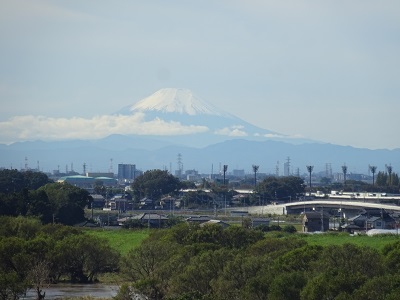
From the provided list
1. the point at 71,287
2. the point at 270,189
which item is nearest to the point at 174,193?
the point at 270,189

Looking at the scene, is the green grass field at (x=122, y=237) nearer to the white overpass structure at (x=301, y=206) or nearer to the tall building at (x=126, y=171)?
the white overpass structure at (x=301, y=206)

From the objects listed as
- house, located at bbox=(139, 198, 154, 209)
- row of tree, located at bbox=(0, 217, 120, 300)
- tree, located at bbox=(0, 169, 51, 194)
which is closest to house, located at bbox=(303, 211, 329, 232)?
row of tree, located at bbox=(0, 217, 120, 300)

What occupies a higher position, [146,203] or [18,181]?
[18,181]

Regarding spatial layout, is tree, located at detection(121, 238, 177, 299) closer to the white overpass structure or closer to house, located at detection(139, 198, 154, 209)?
the white overpass structure

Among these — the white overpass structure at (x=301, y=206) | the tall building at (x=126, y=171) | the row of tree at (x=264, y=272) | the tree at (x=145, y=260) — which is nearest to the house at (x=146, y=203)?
the white overpass structure at (x=301, y=206)

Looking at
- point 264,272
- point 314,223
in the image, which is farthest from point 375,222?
point 264,272

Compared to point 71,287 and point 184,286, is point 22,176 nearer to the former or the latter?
point 71,287

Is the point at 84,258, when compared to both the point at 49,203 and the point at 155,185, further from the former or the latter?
the point at 155,185
